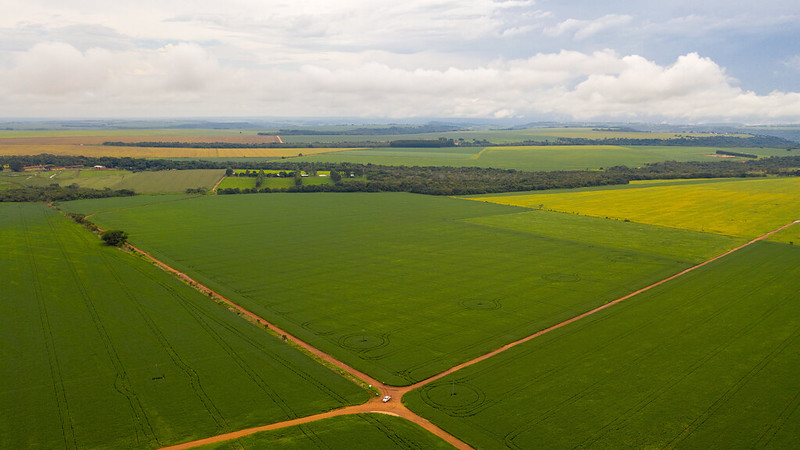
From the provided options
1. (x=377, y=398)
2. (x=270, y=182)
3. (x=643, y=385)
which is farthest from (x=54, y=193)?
(x=643, y=385)

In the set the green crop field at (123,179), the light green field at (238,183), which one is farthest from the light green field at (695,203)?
the green crop field at (123,179)

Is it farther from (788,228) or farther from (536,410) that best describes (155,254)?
(788,228)

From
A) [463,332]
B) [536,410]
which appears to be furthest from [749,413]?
[463,332]

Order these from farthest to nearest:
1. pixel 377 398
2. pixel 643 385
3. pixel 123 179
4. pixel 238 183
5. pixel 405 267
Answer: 1. pixel 123 179
2. pixel 238 183
3. pixel 405 267
4. pixel 643 385
5. pixel 377 398

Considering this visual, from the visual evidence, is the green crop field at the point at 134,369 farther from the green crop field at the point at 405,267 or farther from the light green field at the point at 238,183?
the light green field at the point at 238,183

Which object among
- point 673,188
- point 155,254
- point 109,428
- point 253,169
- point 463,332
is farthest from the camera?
point 253,169

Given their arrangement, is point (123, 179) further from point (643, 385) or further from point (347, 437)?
point (643, 385)

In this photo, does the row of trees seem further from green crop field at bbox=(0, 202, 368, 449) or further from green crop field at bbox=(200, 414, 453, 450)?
green crop field at bbox=(200, 414, 453, 450)
